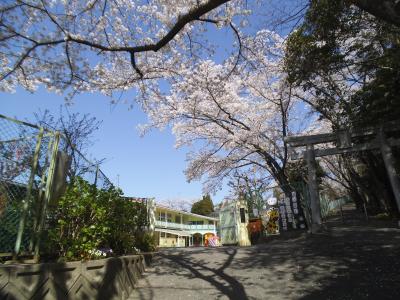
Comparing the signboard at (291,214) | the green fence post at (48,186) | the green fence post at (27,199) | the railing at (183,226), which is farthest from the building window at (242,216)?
the railing at (183,226)

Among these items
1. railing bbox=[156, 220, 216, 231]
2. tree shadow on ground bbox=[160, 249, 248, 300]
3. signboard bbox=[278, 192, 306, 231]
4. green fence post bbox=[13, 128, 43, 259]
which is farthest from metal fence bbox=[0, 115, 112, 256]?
railing bbox=[156, 220, 216, 231]

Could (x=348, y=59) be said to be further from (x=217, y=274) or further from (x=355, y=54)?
(x=217, y=274)

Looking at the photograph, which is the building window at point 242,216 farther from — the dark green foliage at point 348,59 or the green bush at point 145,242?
the green bush at point 145,242

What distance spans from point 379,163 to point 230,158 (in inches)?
312

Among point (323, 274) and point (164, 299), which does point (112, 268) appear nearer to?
point (164, 299)

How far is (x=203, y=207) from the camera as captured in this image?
161 ft

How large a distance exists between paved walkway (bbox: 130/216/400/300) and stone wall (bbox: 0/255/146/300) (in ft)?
1.95

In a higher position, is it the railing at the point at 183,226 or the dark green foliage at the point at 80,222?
the railing at the point at 183,226

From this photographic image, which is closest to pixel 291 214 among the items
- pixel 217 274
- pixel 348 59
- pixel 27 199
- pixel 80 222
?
pixel 348 59

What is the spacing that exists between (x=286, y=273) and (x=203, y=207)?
1686 inches

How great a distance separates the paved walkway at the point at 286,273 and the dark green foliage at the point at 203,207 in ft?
130

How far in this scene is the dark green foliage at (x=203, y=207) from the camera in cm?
4844

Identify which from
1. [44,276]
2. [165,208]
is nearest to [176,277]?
[44,276]

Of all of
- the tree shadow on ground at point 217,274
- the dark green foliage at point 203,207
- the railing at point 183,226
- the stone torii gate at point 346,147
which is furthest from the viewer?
the dark green foliage at point 203,207
